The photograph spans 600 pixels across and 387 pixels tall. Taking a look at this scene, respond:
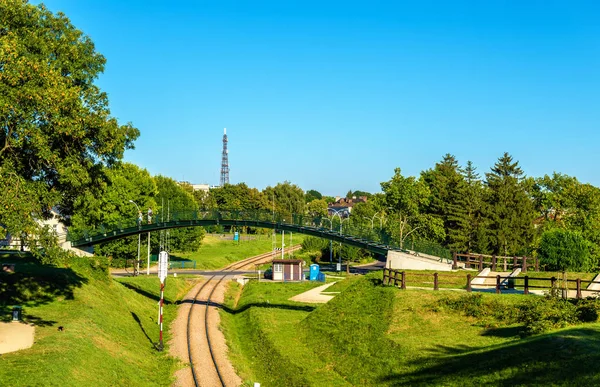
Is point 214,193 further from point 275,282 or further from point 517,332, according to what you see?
point 517,332

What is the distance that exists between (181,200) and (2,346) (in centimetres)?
8032

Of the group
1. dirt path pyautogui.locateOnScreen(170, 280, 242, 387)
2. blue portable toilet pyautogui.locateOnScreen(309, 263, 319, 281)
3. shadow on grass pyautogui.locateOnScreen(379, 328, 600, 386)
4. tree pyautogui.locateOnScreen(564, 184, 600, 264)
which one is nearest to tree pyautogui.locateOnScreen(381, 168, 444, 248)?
blue portable toilet pyautogui.locateOnScreen(309, 263, 319, 281)

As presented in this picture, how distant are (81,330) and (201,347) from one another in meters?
7.36

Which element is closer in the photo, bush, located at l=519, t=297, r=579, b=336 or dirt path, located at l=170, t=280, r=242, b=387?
bush, located at l=519, t=297, r=579, b=336

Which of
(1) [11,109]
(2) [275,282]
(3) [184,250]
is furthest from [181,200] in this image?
(1) [11,109]

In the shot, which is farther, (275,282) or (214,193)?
(214,193)

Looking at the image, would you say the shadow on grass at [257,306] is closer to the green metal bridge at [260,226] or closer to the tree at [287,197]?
the green metal bridge at [260,226]

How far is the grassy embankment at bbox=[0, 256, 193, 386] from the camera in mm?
23219

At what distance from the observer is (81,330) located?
3047 cm

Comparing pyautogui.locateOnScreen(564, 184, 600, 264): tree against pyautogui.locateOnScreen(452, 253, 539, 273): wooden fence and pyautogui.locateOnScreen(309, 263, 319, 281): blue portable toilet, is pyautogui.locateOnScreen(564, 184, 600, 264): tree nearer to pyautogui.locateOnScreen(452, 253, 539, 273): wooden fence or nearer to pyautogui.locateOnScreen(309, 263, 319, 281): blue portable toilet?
pyautogui.locateOnScreen(452, 253, 539, 273): wooden fence

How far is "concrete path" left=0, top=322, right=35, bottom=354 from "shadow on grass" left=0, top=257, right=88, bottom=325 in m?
1.33

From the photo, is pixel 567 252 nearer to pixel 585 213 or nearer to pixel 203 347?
pixel 585 213

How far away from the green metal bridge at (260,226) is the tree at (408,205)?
3375 cm

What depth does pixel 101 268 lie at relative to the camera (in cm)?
4584
